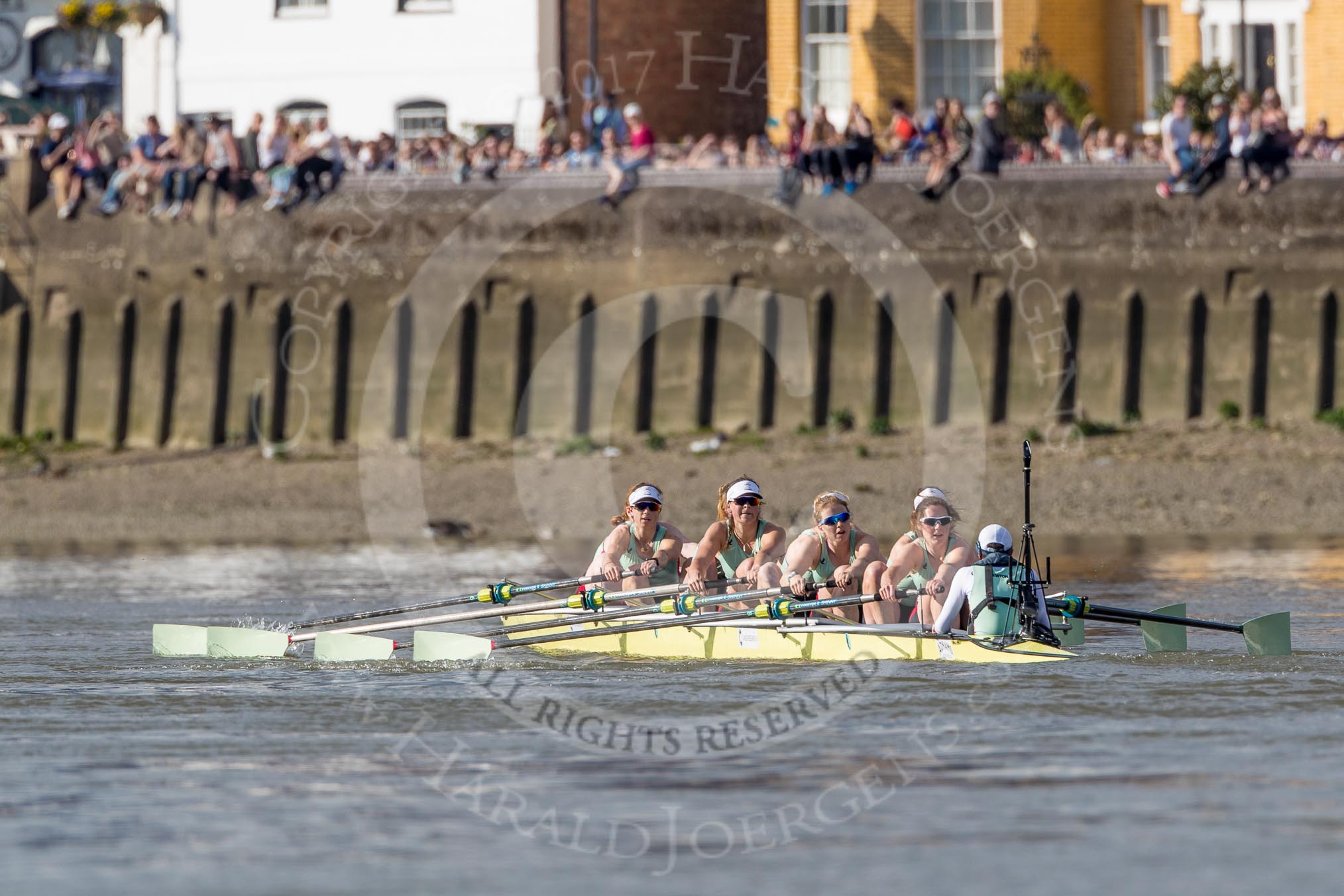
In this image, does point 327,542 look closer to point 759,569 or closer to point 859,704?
point 759,569

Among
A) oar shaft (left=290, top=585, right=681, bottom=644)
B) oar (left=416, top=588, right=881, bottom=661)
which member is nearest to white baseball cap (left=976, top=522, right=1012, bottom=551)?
oar (left=416, top=588, right=881, bottom=661)

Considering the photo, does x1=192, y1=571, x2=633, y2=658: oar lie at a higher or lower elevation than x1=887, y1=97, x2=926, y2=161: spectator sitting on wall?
lower

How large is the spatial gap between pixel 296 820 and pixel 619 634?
6.39m

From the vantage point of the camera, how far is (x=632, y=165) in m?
31.3

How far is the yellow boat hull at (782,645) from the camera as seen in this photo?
1602 centimetres

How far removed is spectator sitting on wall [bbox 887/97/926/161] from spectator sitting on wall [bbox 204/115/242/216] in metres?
10.0

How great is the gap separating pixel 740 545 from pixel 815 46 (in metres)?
21.1

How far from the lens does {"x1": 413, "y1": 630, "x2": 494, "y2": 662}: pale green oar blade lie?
17.6 m

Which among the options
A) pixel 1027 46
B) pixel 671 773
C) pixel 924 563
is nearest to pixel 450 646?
pixel 924 563

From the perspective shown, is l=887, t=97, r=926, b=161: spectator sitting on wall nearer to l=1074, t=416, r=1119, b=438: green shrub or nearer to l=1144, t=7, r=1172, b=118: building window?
l=1074, t=416, r=1119, b=438: green shrub

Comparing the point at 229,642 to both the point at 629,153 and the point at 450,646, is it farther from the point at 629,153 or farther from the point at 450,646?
the point at 629,153

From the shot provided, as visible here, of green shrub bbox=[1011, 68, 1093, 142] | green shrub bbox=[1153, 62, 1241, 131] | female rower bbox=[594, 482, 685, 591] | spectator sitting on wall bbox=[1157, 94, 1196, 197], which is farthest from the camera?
green shrub bbox=[1153, 62, 1241, 131]

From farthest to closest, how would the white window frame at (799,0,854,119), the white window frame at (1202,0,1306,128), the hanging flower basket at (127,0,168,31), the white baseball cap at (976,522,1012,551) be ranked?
the hanging flower basket at (127,0,168,31) → the white window frame at (799,0,854,119) → the white window frame at (1202,0,1306,128) → the white baseball cap at (976,522,1012,551)

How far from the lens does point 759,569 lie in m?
17.9
